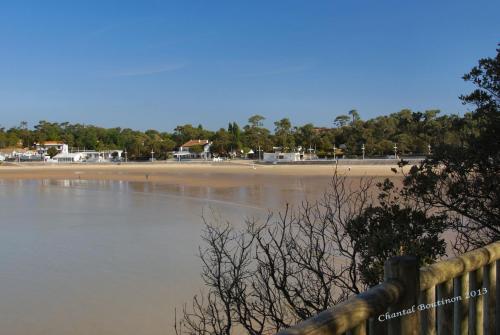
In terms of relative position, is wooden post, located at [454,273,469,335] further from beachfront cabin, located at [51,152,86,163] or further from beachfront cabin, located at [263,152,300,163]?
beachfront cabin, located at [51,152,86,163]

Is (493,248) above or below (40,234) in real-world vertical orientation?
above

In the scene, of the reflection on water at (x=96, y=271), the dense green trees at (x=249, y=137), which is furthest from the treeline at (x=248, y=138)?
the reflection on water at (x=96, y=271)

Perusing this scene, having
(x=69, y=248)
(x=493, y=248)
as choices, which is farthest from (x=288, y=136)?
(x=493, y=248)

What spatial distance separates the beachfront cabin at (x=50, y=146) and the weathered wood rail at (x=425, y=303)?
12136 centimetres

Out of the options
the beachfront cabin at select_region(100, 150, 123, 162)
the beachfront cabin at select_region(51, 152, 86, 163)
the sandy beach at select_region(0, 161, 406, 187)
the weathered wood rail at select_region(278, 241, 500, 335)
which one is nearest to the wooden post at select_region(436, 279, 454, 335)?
the weathered wood rail at select_region(278, 241, 500, 335)

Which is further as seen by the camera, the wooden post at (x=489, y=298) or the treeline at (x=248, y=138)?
the treeline at (x=248, y=138)

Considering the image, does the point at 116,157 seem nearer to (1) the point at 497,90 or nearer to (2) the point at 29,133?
(2) the point at 29,133

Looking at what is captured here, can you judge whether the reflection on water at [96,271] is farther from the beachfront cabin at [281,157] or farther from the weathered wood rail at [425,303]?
the beachfront cabin at [281,157]

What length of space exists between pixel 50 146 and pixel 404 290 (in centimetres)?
13445

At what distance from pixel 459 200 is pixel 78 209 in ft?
60.9

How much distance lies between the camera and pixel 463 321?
94.0 inches

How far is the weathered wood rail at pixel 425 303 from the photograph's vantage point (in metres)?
1.67

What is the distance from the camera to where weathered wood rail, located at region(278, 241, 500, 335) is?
1667 mm

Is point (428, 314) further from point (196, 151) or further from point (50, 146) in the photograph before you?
point (50, 146)
